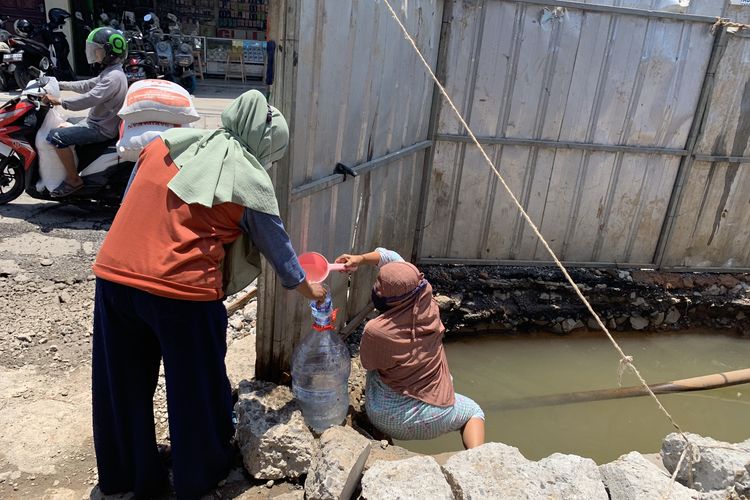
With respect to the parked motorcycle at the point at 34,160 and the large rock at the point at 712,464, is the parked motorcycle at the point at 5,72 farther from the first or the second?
the large rock at the point at 712,464

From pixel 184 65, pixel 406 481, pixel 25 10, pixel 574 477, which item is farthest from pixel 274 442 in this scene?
pixel 25 10

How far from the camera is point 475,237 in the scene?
530 cm

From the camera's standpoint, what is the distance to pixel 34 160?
505 cm

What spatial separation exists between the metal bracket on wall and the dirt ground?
3.81 feet

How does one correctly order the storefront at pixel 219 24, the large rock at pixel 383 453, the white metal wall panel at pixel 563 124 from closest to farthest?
the large rock at pixel 383 453 < the white metal wall panel at pixel 563 124 < the storefront at pixel 219 24

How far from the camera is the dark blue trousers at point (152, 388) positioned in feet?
6.91

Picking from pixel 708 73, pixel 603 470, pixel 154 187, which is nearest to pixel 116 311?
pixel 154 187

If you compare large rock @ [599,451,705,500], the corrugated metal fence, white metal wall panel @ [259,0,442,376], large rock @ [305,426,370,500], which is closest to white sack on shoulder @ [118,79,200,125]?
white metal wall panel @ [259,0,442,376]

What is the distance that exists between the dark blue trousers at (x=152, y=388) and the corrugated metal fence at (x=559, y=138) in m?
1.29

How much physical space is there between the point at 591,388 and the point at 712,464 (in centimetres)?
219

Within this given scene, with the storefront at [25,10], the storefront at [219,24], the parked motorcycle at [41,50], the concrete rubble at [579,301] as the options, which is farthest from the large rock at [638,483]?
the storefront at [25,10]

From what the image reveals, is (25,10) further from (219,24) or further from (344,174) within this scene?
(344,174)

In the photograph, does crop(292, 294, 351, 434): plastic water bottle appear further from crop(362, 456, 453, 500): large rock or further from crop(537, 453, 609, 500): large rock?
crop(537, 453, 609, 500): large rock

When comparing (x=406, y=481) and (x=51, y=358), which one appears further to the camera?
(x=51, y=358)
